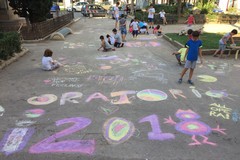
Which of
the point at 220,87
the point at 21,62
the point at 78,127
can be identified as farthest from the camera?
the point at 21,62

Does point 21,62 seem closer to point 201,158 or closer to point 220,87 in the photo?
point 220,87

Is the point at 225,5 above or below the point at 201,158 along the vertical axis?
above

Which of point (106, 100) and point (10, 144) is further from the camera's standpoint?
point (106, 100)

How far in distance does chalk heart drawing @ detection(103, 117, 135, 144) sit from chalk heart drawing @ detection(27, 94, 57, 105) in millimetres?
1658

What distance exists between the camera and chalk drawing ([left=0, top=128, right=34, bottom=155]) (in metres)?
3.67

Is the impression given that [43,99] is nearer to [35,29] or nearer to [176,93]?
[176,93]

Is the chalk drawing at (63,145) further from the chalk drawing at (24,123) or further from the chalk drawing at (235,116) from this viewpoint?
the chalk drawing at (235,116)

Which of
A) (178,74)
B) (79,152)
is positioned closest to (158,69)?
(178,74)

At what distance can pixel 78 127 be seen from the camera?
4301 millimetres

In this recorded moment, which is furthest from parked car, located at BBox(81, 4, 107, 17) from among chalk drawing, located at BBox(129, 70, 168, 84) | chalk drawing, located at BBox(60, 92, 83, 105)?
chalk drawing, located at BBox(60, 92, 83, 105)

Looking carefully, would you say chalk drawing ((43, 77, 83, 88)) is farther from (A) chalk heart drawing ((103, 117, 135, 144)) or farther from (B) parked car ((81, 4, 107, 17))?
(B) parked car ((81, 4, 107, 17))

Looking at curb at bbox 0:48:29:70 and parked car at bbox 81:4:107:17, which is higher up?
parked car at bbox 81:4:107:17

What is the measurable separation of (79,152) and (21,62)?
634 centimetres

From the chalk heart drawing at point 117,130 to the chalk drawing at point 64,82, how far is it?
218 centimetres
